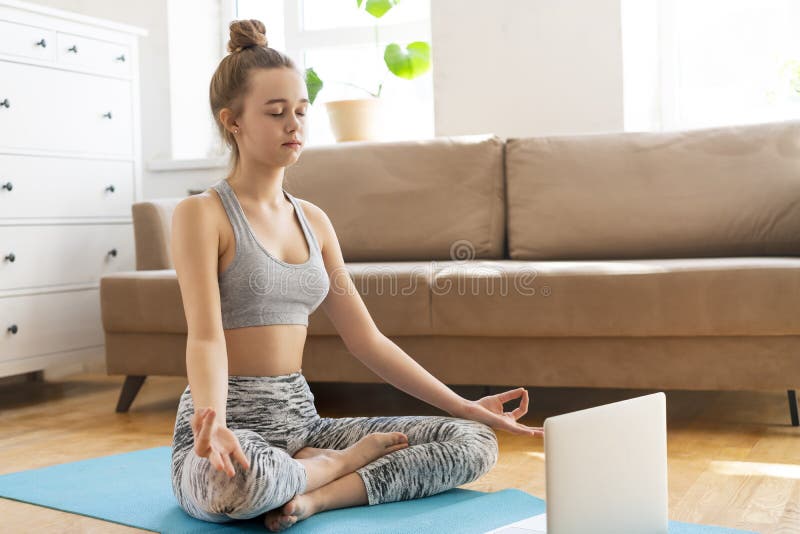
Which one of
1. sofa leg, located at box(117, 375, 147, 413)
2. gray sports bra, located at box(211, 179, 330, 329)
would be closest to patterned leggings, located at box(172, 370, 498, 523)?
gray sports bra, located at box(211, 179, 330, 329)

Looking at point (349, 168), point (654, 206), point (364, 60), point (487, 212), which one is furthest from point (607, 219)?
point (364, 60)

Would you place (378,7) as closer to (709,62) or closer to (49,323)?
(709,62)

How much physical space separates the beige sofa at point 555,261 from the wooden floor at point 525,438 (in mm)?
137

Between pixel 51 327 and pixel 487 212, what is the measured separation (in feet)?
4.68

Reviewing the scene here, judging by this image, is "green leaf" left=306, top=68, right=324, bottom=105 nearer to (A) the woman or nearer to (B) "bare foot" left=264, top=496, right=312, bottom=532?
(A) the woman

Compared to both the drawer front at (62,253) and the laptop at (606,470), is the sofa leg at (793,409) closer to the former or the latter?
the laptop at (606,470)

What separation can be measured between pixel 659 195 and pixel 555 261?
0.35m

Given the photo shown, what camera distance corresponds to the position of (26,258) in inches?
117

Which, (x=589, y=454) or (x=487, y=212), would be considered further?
(x=487, y=212)

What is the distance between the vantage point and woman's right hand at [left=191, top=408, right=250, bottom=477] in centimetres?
123

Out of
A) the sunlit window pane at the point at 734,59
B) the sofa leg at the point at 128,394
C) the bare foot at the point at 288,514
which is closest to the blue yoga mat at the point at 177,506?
the bare foot at the point at 288,514

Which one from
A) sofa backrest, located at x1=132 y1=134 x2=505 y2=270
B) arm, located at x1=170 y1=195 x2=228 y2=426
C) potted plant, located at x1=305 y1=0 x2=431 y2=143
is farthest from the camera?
potted plant, located at x1=305 y1=0 x2=431 y2=143

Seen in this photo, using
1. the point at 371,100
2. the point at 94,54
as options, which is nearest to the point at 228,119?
the point at 94,54

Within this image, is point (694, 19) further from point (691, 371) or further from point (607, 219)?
point (691, 371)
